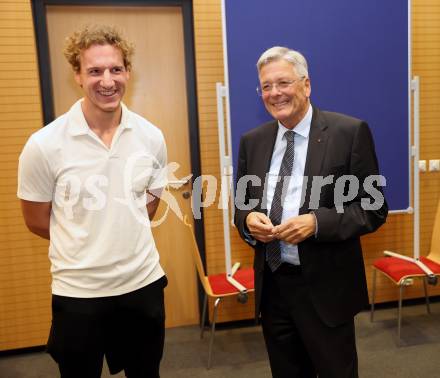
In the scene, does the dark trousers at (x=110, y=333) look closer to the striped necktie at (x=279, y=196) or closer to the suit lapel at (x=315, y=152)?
the striped necktie at (x=279, y=196)

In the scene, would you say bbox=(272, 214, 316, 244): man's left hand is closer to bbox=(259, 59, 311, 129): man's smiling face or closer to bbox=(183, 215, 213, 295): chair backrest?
bbox=(259, 59, 311, 129): man's smiling face

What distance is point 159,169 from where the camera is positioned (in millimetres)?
1739

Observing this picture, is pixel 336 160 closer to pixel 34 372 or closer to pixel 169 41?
pixel 169 41

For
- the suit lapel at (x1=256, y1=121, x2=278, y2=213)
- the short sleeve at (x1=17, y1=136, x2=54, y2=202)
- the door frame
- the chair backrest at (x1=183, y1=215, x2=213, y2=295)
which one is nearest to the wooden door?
the door frame

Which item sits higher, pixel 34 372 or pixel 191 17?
pixel 191 17

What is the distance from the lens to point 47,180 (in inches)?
56.9

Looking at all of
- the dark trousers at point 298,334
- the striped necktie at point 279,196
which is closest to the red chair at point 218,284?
the dark trousers at point 298,334

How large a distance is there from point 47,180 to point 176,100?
6.35 feet

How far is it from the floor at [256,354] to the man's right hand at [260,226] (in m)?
1.39

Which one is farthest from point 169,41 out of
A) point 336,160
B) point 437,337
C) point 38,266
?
point 437,337

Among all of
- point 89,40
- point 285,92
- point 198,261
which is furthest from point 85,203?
point 198,261

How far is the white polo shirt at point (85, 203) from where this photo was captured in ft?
4.64

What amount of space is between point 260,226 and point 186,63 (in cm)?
192

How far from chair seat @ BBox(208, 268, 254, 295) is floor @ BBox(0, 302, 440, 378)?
49 cm
